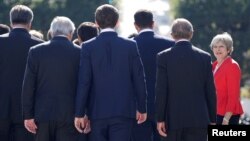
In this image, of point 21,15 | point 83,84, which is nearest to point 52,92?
point 83,84

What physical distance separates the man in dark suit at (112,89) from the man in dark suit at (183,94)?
0.30 meters

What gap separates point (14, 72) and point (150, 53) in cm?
173

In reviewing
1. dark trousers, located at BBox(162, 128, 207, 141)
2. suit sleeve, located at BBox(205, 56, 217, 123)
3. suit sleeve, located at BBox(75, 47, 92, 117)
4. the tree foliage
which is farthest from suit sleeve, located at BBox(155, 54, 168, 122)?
the tree foliage

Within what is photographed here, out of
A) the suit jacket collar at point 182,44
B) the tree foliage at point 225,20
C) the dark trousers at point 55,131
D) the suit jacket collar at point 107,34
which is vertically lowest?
the dark trousers at point 55,131

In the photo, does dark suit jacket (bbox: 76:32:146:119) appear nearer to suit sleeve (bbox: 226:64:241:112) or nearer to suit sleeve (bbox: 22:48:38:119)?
suit sleeve (bbox: 22:48:38:119)

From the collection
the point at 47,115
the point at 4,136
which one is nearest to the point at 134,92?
the point at 47,115

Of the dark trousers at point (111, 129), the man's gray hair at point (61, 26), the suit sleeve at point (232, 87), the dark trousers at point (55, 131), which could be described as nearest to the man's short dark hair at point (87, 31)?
the man's gray hair at point (61, 26)

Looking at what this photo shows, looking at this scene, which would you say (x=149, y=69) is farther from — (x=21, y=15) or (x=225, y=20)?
(x=225, y=20)

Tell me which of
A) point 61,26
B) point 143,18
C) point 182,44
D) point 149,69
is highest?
point 143,18

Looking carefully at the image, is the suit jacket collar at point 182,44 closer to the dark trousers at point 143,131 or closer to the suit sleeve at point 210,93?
the suit sleeve at point 210,93

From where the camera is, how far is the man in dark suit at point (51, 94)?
9688 millimetres

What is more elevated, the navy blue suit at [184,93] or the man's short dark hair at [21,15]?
the man's short dark hair at [21,15]

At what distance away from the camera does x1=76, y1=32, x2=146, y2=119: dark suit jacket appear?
9.53 m

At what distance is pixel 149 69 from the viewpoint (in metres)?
10.8
